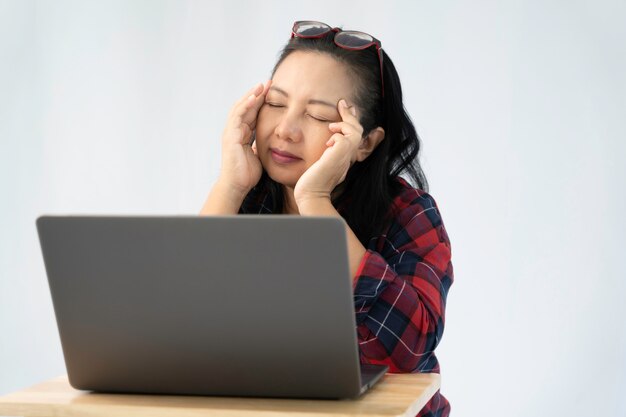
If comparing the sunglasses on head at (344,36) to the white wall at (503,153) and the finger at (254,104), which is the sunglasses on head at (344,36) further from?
the white wall at (503,153)

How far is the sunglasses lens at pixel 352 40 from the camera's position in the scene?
191 centimetres

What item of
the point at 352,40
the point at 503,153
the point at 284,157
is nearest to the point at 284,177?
the point at 284,157

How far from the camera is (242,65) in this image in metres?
3.62

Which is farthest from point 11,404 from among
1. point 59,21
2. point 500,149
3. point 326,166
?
point 59,21

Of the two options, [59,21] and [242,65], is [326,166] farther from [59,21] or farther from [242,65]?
[59,21]

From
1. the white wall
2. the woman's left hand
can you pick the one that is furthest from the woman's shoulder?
the white wall

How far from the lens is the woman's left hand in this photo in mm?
1698

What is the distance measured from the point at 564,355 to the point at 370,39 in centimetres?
174

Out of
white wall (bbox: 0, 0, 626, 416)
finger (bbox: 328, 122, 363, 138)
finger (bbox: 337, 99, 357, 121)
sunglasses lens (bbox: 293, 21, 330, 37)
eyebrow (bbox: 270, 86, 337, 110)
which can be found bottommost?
white wall (bbox: 0, 0, 626, 416)

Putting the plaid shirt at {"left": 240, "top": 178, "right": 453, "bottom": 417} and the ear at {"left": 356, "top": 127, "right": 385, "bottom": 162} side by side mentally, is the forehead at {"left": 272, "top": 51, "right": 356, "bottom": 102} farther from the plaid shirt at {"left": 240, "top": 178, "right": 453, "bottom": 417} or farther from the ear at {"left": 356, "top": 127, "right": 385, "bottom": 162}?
the plaid shirt at {"left": 240, "top": 178, "right": 453, "bottom": 417}

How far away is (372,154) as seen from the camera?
200 centimetres

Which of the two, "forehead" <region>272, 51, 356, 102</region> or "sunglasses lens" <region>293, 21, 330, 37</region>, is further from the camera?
"sunglasses lens" <region>293, 21, 330, 37</region>

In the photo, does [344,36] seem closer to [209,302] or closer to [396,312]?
[396,312]

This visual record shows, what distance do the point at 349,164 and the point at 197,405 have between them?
789 millimetres
